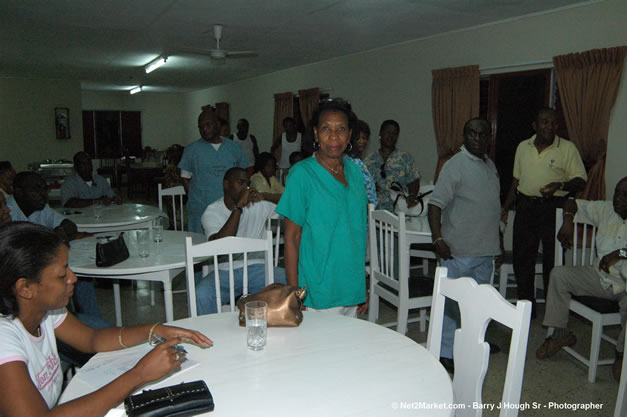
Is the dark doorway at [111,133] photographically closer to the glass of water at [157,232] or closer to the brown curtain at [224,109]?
the brown curtain at [224,109]

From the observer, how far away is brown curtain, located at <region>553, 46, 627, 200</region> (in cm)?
435

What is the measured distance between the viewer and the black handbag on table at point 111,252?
2.55m

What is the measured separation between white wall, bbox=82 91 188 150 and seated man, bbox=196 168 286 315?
14.1 meters

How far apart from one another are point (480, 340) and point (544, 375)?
185 centimetres

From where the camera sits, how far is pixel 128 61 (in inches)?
339

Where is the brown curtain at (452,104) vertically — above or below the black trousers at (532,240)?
above

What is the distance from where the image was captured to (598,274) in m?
2.96

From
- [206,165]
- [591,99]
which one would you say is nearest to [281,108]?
[206,165]

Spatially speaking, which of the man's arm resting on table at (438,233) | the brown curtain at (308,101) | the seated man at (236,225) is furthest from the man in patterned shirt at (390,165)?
the brown curtain at (308,101)

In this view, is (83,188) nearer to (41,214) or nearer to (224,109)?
(41,214)

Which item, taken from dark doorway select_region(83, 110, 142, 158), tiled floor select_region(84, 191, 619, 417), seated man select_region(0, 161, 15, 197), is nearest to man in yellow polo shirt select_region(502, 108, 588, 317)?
tiled floor select_region(84, 191, 619, 417)

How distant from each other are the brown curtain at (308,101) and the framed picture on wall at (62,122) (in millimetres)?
6217

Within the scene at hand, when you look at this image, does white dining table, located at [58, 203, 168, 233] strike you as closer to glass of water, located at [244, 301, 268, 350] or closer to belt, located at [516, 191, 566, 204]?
glass of water, located at [244, 301, 268, 350]

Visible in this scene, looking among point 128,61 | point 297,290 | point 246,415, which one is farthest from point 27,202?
point 128,61
